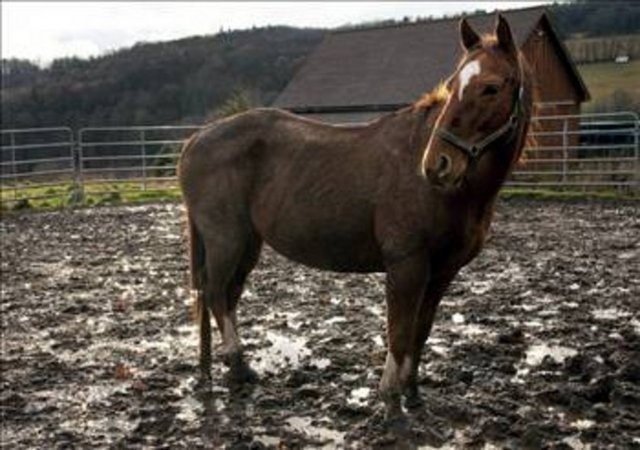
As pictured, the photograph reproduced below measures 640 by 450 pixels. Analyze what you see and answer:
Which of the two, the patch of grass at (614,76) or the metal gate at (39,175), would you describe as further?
the metal gate at (39,175)

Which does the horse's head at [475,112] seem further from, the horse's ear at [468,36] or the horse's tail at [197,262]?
the horse's tail at [197,262]

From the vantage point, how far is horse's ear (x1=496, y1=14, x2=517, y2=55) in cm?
343

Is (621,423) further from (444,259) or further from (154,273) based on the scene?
(154,273)

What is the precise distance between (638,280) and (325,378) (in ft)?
11.7

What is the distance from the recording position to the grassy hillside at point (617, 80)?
17.8 feet

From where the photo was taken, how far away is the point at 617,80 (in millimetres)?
5664

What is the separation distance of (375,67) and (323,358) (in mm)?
19579

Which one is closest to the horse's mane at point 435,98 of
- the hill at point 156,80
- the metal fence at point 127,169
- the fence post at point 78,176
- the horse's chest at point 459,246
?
the horse's chest at point 459,246

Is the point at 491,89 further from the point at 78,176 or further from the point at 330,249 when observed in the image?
the point at 78,176

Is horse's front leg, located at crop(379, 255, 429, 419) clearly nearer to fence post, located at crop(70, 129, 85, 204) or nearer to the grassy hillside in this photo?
the grassy hillside

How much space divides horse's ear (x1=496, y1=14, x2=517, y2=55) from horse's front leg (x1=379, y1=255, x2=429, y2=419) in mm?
1047

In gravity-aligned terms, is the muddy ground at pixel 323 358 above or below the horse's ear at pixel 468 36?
below

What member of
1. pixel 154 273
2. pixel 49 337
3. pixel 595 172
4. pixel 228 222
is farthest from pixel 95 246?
pixel 595 172

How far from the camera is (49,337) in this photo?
579 cm
